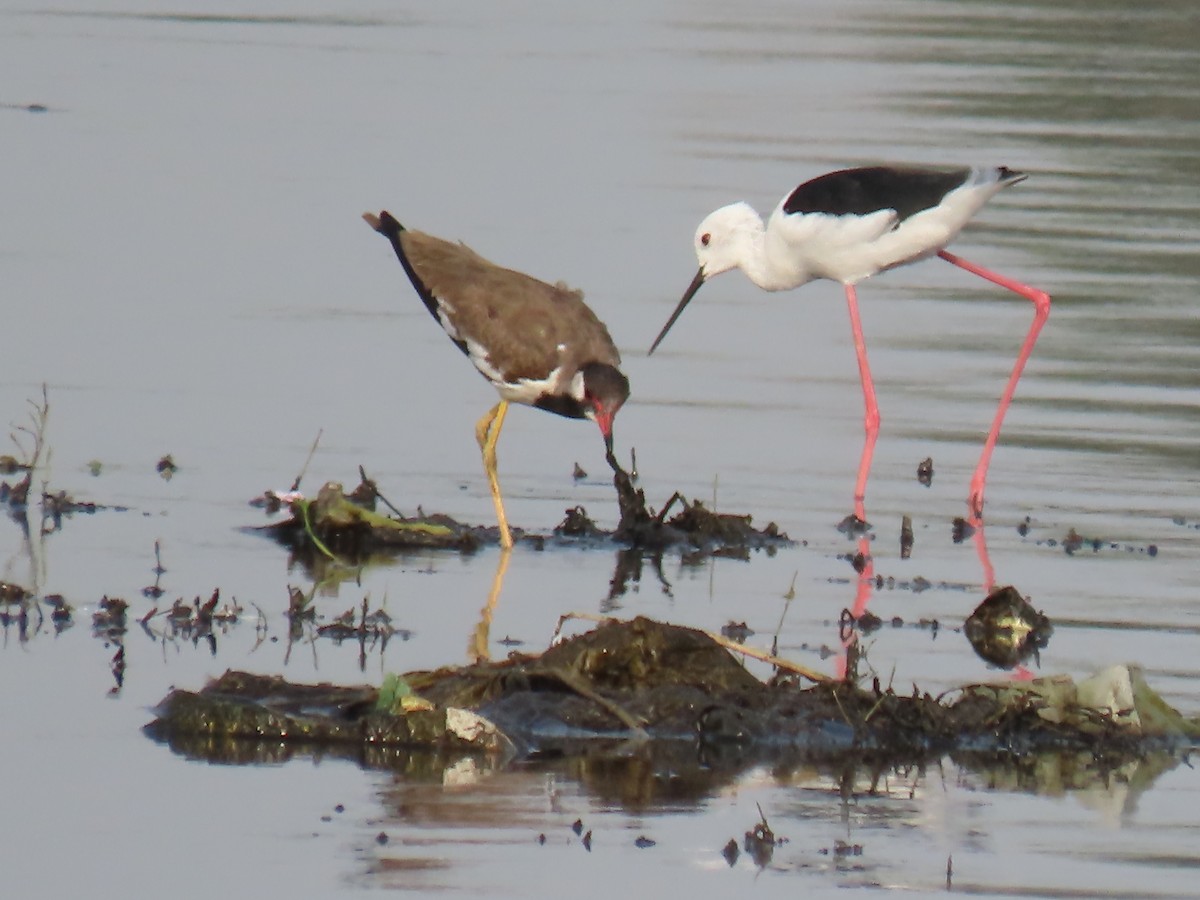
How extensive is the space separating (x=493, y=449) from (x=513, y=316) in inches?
26.6

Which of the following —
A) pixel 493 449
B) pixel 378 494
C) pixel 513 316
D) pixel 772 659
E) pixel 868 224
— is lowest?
pixel 772 659

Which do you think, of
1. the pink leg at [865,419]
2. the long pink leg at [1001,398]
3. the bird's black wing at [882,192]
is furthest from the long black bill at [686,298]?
the long pink leg at [1001,398]

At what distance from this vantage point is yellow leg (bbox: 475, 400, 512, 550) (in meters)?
9.80

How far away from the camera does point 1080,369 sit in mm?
13914

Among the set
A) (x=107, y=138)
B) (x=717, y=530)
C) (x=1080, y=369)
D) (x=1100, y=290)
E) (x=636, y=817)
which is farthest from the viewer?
(x=107, y=138)

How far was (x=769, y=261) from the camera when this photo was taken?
12.6 meters

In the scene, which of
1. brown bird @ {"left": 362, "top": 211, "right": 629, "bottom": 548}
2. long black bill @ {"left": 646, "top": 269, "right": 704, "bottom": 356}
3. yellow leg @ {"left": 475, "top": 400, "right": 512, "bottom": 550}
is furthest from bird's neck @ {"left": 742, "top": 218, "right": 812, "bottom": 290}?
Result: yellow leg @ {"left": 475, "top": 400, "right": 512, "bottom": 550}

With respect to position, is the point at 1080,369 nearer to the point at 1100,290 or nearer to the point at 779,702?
the point at 1100,290

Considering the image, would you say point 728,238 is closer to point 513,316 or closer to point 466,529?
point 513,316

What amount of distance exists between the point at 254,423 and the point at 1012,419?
3524mm

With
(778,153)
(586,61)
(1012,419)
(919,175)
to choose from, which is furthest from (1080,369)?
(586,61)

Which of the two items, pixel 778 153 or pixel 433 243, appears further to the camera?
pixel 778 153

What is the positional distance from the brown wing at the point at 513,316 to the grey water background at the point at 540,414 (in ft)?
1.71

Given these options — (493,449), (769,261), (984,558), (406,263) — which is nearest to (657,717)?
(984,558)
